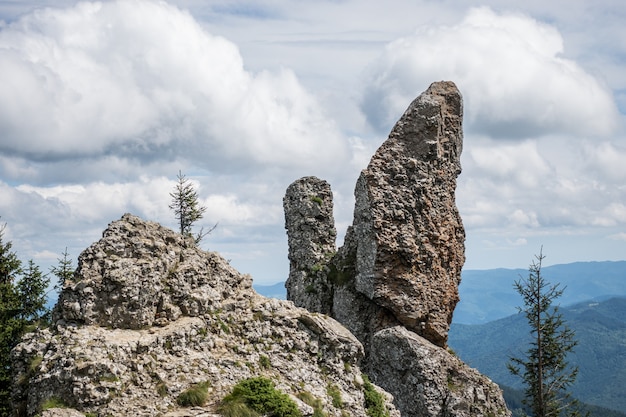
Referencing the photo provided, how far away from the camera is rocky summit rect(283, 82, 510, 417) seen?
38500 mm

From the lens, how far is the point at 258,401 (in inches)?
826

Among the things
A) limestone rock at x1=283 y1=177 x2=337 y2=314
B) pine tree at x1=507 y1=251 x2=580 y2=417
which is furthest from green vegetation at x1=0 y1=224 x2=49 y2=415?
pine tree at x1=507 y1=251 x2=580 y2=417

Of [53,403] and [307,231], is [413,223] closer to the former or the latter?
[307,231]

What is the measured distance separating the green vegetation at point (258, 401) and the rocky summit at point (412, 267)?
18588 mm

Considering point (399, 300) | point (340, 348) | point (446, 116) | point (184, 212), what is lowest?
point (340, 348)

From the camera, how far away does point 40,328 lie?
74.7 ft

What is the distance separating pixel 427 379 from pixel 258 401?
766 inches

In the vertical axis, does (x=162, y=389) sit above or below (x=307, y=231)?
below

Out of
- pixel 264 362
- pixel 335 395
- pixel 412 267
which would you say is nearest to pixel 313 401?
pixel 335 395

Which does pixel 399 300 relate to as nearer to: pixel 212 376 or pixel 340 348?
pixel 340 348

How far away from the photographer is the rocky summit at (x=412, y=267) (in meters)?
38.5

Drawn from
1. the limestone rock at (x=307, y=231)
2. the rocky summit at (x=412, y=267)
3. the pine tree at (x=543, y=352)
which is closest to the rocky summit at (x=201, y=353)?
the rocky summit at (x=412, y=267)

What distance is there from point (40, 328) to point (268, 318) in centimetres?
854

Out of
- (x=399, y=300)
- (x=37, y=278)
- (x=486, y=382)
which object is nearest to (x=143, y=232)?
(x=37, y=278)
